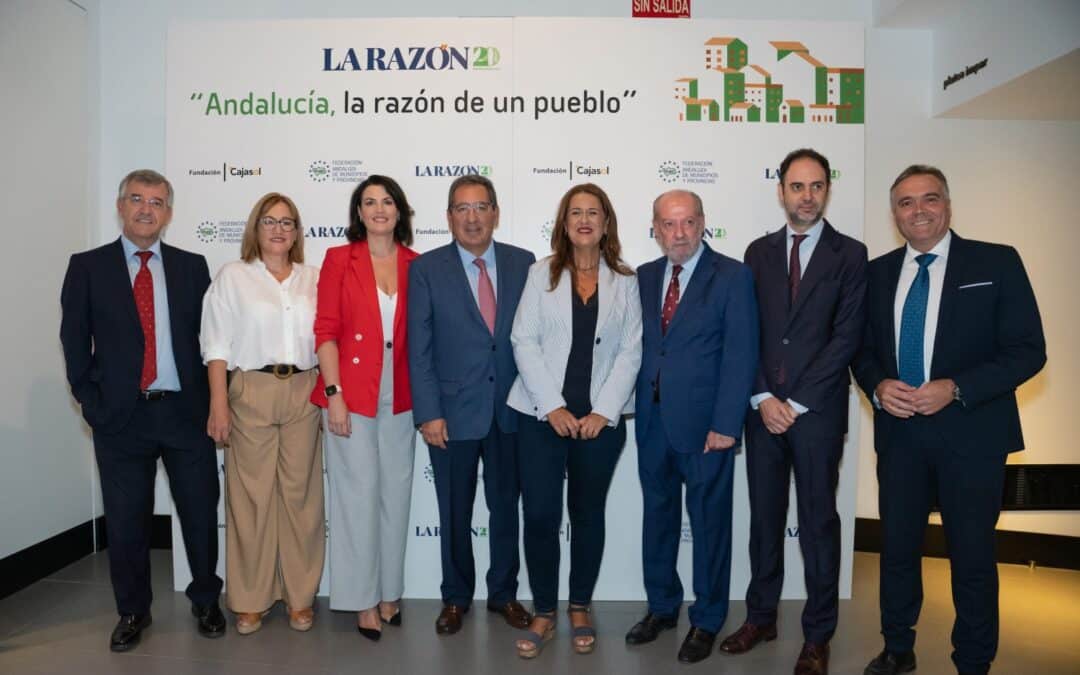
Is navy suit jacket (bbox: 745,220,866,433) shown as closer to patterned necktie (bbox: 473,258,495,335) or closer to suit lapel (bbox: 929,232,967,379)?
suit lapel (bbox: 929,232,967,379)

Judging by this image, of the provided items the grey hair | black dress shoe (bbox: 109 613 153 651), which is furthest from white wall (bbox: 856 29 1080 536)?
black dress shoe (bbox: 109 613 153 651)

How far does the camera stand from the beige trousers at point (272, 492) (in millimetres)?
3445

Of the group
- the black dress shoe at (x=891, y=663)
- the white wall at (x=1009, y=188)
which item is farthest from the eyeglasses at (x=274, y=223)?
the white wall at (x=1009, y=188)

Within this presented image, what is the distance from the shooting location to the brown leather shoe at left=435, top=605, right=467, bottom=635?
11.5ft

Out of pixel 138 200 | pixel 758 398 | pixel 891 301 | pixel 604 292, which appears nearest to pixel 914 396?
pixel 891 301

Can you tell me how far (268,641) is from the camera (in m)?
3.44

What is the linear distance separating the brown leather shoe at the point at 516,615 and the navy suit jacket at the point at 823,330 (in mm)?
1546

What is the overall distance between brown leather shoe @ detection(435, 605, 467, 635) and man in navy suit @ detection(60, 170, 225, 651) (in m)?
1.00

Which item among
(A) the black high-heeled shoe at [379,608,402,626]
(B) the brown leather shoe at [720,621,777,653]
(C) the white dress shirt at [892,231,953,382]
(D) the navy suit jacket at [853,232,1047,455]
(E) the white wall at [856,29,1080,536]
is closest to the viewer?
(D) the navy suit jacket at [853,232,1047,455]

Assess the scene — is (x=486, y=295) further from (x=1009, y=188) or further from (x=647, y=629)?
(x=1009, y=188)

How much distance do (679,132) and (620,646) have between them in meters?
2.60

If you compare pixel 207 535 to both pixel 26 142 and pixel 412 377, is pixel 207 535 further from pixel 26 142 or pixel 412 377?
pixel 26 142

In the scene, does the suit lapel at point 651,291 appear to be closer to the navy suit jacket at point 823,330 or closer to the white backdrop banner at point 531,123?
the navy suit jacket at point 823,330

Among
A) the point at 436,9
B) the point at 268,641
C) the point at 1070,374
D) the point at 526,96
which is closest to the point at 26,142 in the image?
the point at 436,9
